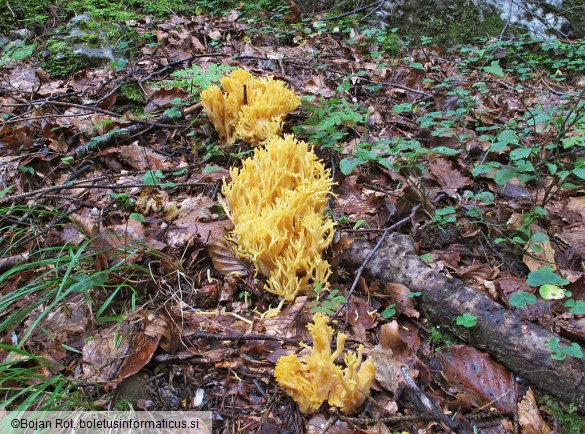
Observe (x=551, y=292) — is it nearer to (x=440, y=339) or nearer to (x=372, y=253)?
(x=440, y=339)

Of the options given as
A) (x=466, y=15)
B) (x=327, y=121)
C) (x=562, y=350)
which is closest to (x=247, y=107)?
(x=327, y=121)

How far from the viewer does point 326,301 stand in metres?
2.24

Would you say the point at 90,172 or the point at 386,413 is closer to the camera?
the point at 386,413

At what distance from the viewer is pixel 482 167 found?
8.97 feet

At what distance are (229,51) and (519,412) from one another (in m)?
4.97

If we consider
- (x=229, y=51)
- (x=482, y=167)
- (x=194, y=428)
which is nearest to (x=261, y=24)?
(x=229, y=51)

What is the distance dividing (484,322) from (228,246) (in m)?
1.49

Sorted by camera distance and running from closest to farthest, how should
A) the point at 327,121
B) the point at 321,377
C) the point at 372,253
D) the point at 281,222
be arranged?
the point at 321,377 → the point at 281,222 → the point at 372,253 → the point at 327,121

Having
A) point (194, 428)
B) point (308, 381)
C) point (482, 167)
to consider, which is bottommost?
point (194, 428)

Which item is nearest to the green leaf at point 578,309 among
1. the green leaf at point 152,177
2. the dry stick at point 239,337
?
the dry stick at point 239,337

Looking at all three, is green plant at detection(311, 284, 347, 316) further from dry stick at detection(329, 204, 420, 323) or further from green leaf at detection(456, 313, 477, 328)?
A: green leaf at detection(456, 313, 477, 328)

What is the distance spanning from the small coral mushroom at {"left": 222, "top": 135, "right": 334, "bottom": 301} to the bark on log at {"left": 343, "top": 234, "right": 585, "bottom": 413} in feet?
1.13

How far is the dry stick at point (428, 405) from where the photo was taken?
5.53ft

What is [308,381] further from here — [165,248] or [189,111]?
Answer: [189,111]
